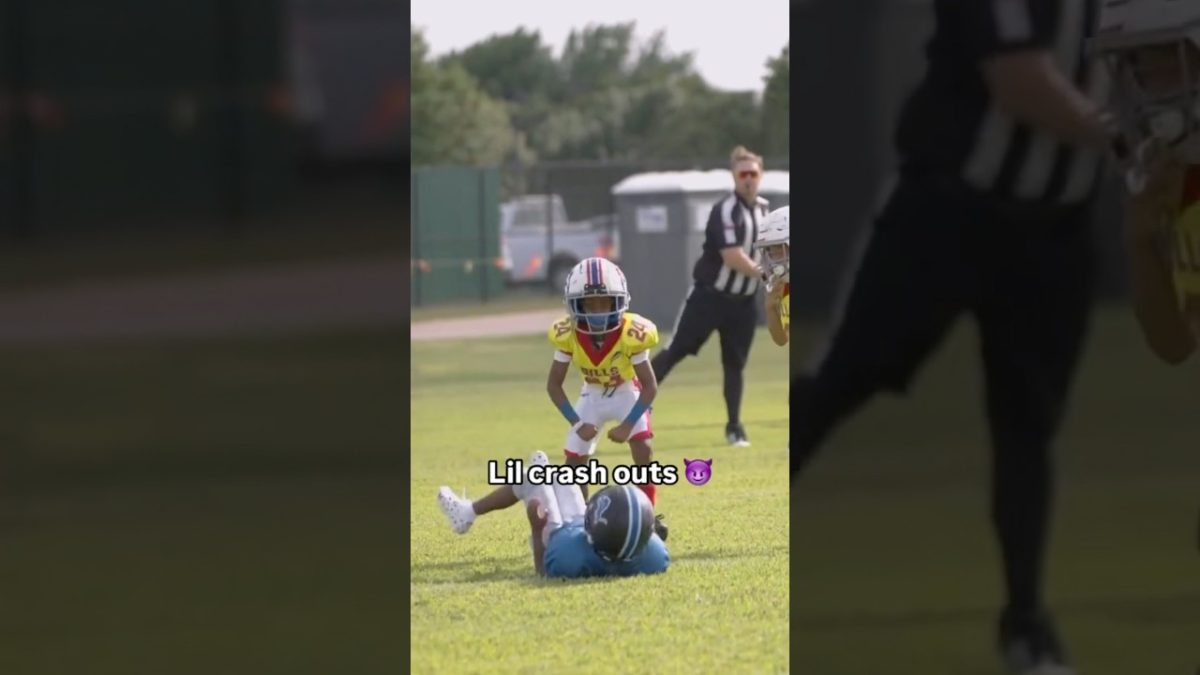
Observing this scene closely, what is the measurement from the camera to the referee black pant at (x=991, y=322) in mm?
3406

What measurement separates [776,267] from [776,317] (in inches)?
5.9

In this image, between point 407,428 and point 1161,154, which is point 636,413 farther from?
point 1161,154

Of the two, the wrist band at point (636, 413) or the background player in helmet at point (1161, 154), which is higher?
the background player in helmet at point (1161, 154)

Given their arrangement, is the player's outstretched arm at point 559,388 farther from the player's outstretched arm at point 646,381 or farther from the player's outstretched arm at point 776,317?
the player's outstretched arm at point 776,317

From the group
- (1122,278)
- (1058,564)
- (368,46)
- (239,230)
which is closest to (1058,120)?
(1122,278)

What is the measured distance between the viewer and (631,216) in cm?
392

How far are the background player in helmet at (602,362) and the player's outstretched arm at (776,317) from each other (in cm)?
27

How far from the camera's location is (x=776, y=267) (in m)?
3.98

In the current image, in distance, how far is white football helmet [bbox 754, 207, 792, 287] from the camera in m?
3.94

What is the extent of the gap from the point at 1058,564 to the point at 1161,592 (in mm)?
274

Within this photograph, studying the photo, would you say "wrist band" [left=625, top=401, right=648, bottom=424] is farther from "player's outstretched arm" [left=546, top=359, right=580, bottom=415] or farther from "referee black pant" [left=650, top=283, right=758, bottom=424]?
"referee black pant" [left=650, top=283, right=758, bottom=424]

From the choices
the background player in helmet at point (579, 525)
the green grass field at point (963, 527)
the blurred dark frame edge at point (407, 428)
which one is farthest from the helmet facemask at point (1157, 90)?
the blurred dark frame edge at point (407, 428)

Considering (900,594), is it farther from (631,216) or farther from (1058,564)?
(631,216)

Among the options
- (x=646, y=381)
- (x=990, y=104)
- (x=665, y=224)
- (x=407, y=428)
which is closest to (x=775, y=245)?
(x=665, y=224)
